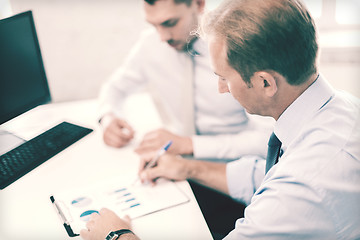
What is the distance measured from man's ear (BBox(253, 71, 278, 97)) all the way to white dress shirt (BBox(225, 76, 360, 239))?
10 cm

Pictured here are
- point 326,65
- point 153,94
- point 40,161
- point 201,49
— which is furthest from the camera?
point 153,94

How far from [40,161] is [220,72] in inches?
24.6

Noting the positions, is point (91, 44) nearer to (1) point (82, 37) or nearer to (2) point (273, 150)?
(1) point (82, 37)

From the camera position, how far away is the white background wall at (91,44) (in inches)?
56.6

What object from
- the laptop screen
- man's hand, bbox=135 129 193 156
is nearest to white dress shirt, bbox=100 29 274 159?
man's hand, bbox=135 129 193 156

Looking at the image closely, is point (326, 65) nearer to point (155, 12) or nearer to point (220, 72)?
point (155, 12)

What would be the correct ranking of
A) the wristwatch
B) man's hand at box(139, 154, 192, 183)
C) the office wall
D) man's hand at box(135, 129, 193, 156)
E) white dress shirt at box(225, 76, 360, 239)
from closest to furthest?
white dress shirt at box(225, 76, 360, 239)
the wristwatch
man's hand at box(139, 154, 192, 183)
man's hand at box(135, 129, 193, 156)
the office wall

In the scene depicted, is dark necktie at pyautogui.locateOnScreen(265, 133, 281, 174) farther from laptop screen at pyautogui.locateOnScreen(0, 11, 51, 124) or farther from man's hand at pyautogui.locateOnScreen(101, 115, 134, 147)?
laptop screen at pyautogui.locateOnScreen(0, 11, 51, 124)

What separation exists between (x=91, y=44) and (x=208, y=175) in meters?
0.90

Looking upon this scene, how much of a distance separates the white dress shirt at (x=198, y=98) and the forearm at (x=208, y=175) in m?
0.17

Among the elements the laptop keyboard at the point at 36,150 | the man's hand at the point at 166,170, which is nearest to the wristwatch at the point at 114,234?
the man's hand at the point at 166,170

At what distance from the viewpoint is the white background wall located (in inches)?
56.6

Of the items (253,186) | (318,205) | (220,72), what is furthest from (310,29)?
(253,186)

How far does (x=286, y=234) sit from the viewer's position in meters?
0.60
